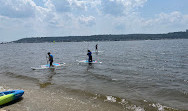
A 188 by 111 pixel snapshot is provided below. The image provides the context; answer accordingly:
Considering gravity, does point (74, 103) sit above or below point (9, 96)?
below

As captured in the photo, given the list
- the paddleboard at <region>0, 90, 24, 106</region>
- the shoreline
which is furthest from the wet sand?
the paddleboard at <region>0, 90, 24, 106</region>

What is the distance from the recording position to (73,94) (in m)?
11.0

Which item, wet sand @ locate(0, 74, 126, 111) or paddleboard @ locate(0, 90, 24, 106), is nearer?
wet sand @ locate(0, 74, 126, 111)

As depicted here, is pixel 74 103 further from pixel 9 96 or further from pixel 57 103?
pixel 9 96

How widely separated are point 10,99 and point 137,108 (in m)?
7.67

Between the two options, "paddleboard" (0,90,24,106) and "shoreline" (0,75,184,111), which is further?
"paddleboard" (0,90,24,106)

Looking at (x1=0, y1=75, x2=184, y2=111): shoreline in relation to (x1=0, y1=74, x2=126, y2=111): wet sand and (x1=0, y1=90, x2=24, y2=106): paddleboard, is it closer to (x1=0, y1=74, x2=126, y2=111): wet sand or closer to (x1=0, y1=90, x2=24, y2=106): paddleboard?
(x1=0, y1=74, x2=126, y2=111): wet sand

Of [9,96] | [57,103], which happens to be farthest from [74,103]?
[9,96]

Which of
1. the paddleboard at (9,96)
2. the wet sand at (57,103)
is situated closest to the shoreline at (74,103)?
the wet sand at (57,103)

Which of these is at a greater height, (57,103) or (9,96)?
(9,96)

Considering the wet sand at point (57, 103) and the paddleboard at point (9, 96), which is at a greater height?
the paddleboard at point (9, 96)

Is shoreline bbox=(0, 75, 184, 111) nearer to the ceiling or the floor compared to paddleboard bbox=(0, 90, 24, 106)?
nearer to the floor

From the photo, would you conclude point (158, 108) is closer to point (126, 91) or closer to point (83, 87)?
point (126, 91)

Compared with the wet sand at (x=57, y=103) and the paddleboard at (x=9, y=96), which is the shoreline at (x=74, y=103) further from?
the paddleboard at (x=9, y=96)
